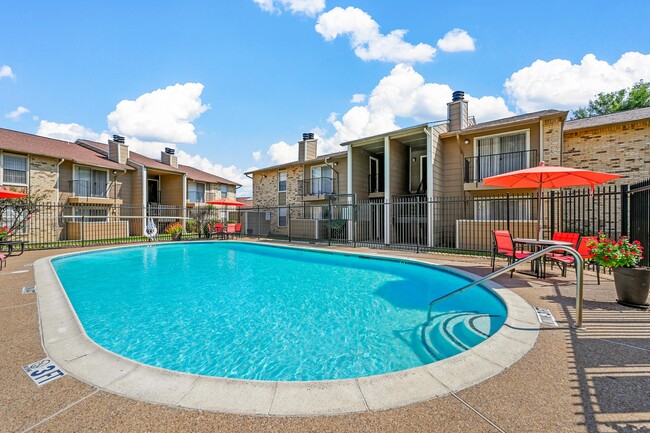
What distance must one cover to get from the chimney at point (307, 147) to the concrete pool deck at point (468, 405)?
18481 mm

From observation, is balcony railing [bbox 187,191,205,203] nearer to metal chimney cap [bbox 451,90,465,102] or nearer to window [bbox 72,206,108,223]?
window [bbox 72,206,108,223]

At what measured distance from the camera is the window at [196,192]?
25062 mm

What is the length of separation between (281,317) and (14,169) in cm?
1905

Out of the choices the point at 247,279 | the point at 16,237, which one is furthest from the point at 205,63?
the point at 16,237

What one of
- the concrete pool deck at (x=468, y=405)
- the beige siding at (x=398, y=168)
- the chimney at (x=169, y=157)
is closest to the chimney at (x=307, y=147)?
the beige siding at (x=398, y=168)

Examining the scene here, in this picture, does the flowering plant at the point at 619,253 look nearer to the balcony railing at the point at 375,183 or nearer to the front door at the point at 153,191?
the balcony railing at the point at 375,183

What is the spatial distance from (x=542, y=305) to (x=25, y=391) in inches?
247

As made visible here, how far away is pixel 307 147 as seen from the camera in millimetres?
20625

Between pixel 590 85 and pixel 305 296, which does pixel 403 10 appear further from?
pixel 590 85

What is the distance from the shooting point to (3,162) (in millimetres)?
14664

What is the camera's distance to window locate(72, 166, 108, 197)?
17.9m

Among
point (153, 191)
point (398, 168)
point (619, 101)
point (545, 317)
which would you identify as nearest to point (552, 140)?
point (398, 168)

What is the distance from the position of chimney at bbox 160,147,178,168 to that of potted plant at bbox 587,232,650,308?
2738 centimetres

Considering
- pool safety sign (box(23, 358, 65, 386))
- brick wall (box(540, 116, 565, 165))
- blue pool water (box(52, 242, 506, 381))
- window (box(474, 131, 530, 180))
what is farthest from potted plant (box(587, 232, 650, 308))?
window (box(474, 131, 530, 180))
